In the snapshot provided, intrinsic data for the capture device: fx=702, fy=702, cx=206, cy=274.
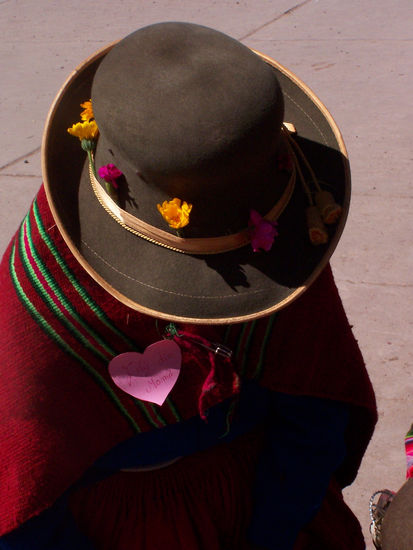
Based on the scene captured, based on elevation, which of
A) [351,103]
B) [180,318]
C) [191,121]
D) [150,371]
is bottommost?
[351,103]

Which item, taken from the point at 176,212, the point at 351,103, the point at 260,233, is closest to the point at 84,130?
the point at 176,212

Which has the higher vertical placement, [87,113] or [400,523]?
[87,113]

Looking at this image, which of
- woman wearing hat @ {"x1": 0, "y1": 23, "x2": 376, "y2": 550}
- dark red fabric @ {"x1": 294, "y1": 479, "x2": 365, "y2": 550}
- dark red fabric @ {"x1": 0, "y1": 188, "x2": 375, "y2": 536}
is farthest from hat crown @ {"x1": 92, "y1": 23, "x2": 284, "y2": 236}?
dark red fabric @ {"x1": 294, "y1": 479, "x2": 365, "y2": 550}

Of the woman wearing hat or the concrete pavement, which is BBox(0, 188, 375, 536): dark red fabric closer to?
the woman wearing hat

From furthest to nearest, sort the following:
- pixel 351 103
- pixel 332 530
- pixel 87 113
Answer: pixel 351 103 < pixel 332 530 < pixel 87 113

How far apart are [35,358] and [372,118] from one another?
132 inches

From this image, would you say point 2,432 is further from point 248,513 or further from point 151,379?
point 248,513

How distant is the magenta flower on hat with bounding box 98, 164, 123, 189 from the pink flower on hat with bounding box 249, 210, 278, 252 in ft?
0.74

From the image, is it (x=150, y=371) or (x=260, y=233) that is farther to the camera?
(x=150, y=371)

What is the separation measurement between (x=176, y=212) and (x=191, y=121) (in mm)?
146

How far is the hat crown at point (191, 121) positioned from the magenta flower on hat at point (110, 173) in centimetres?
1

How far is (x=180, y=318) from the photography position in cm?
113

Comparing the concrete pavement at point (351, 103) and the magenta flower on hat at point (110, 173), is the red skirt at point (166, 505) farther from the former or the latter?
the concrete pavement at point (351, 103)

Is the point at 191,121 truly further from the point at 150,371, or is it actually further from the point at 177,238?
the point at 150,371
